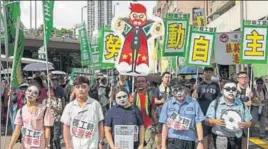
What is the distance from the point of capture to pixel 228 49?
54.6 feet

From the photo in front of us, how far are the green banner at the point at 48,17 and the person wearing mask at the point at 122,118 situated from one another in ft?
15.9

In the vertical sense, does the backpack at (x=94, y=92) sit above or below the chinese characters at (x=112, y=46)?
below

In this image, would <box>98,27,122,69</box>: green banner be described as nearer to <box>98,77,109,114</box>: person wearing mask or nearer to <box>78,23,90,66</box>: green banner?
<box>98,77,109,114</box>: person wearing mask

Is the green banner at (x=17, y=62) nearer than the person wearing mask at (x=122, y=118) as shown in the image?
No

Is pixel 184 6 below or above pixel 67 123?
above

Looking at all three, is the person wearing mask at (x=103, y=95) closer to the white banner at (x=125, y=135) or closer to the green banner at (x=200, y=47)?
the green banner at (x=200, y=47)

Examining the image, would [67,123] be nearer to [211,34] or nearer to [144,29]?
[144,29]

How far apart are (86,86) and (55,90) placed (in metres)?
4.01

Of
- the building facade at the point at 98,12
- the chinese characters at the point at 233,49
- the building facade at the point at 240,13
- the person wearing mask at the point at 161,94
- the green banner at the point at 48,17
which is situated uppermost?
the building facade at the point at 98,12

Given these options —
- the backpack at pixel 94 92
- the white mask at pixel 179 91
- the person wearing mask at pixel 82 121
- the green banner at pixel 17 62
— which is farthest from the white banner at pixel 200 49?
the person wearing mask at pixel 82 121

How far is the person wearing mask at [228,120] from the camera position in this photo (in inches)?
284

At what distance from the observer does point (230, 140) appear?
735 cm

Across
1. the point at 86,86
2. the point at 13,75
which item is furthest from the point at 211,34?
the point at 86,86

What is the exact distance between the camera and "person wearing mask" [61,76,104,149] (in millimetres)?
6445
